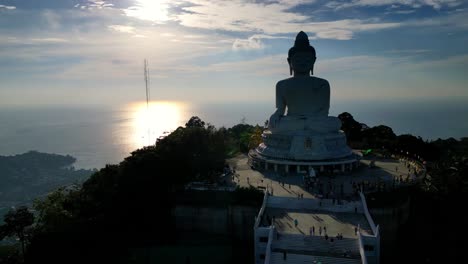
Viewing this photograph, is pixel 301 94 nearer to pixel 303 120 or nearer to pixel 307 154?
pixel 303 120

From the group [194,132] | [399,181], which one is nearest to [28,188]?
[194,132]

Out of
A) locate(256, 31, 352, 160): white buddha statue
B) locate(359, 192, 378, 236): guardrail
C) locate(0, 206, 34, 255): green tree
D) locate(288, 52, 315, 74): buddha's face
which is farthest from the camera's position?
locate(288, 52, 315, 74): buddha's face

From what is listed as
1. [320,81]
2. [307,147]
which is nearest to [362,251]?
[307,147]

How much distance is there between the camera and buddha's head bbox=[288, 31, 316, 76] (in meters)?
31.1

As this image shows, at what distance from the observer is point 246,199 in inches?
818

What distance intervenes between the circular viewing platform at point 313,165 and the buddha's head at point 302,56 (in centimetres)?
799

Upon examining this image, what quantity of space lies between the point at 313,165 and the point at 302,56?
947 centimetres

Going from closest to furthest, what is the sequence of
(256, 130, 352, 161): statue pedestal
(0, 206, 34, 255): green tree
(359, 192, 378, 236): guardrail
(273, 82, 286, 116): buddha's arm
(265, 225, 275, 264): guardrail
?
(265, 225, 275, 264): guardrail
(359, 192, 378, 236): guardrail
(0, 206, 34, 255): green tree
(256, 130, 352, 161): statue pedestal
(273, 82, 286, 116): buddha's arm

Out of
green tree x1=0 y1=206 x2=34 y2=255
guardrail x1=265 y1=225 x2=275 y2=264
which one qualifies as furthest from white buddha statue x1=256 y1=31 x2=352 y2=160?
green tree x1=0 y1=206 x2=34 y2=255

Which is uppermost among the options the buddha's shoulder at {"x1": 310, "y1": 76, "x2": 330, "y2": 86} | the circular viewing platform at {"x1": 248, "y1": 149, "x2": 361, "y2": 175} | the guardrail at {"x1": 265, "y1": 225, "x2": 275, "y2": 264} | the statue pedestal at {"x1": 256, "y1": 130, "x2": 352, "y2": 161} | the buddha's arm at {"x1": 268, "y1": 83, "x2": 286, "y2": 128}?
the buddha's shoulder at {"x1": 310, "y1": 76, "x2": 330, "y2": 86}

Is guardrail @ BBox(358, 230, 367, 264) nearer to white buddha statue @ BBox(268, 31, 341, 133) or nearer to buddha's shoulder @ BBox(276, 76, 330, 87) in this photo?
white buddha statue @ BBox(268, 31, 341, 133)

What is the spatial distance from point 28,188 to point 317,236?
249ft

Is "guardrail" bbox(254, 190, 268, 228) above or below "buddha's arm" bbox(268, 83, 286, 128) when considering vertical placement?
below

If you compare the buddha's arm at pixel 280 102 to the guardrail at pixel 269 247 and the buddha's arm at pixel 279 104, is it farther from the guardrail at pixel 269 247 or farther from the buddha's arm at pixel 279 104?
the guardrail at pixel 269 247
